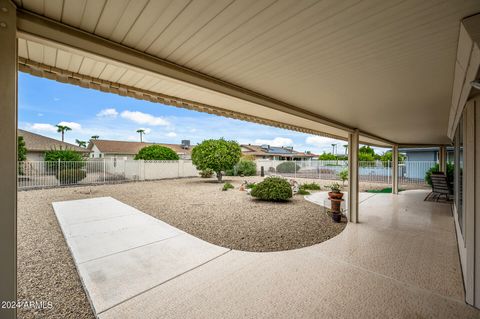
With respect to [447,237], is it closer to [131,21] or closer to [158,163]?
[131,21]

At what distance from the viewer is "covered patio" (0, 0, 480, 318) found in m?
1.29

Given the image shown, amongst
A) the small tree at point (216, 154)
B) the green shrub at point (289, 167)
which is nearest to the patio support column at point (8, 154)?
the small tree at point (216, 154)

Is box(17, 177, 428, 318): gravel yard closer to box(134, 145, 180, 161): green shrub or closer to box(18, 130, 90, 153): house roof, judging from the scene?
box(134, 145, 180, 161): green shrub

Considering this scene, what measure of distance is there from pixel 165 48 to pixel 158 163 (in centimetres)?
1513

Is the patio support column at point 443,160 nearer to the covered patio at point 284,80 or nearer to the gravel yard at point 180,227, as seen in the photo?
the gravel yard at point 180,227

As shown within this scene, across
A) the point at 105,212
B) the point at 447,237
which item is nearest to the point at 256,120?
the point at 447,237

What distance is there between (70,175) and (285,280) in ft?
45.1

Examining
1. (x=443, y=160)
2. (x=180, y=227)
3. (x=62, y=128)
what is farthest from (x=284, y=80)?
(x=62, y=128)

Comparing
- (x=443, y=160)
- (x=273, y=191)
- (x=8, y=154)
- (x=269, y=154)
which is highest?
(x=269, y=154)

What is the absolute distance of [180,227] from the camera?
189 inches

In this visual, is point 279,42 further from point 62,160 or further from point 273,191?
point 62,160

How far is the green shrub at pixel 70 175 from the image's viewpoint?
11406 millimetres

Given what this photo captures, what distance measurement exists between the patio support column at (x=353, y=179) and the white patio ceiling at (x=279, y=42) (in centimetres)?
285

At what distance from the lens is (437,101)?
3152 mm
